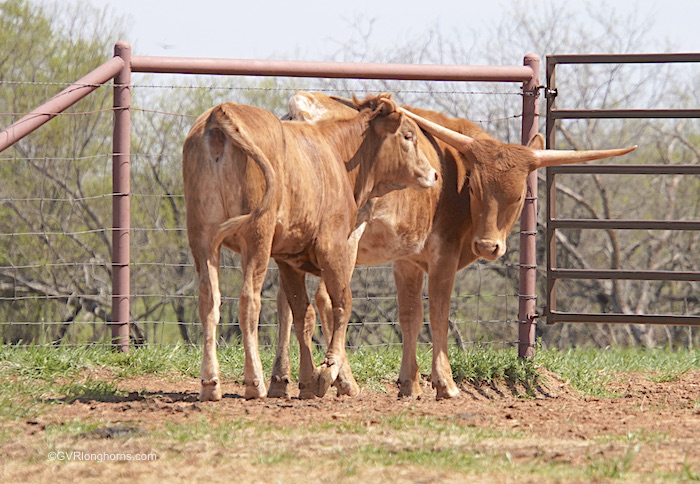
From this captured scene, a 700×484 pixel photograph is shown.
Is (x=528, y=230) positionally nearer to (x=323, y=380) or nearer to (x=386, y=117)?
(x=386, y=117)

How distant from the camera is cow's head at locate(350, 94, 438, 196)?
7.21m

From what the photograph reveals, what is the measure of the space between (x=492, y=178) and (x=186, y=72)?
2.45m

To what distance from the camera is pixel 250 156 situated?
18.9 ft

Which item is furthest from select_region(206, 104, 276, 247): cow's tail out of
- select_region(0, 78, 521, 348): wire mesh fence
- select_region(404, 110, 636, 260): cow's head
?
select_region(0, 78, 521, 348): wire mesh fence

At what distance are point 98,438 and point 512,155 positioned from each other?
12.3ft

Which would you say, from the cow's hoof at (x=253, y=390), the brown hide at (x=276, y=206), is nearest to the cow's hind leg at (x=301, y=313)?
the brown hide at (x=276, y=206)

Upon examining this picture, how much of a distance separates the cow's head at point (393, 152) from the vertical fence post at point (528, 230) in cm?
164

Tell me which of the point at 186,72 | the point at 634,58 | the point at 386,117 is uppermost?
the point at 634,58

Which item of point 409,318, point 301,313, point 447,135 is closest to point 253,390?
point 301,313

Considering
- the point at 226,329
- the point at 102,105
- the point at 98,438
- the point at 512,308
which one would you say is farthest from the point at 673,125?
the point at 98,438

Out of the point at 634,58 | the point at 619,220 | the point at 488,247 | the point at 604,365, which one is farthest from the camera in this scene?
the point at 604,365

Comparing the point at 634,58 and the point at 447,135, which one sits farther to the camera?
the point at 634,58

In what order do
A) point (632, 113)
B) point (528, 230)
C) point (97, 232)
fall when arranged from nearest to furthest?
point (632, 113), point (528, 230), point (97, 232)

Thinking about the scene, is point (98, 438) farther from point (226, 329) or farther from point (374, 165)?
point (226, 329)
